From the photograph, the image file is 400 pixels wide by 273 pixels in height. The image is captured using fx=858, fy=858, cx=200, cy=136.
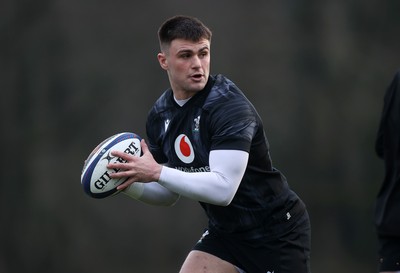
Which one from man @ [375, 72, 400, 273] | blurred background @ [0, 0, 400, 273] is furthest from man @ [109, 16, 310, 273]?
blurred background @ [0, 0, 400, 273]

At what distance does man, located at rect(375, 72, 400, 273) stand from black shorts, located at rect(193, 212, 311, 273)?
44 cm

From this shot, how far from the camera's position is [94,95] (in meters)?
11.2

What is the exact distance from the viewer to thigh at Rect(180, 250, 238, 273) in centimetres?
483

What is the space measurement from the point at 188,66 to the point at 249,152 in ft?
1.93

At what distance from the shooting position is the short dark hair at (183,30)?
479 cm

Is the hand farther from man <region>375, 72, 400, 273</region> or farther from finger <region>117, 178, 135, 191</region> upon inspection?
man <region>375, 72, 400, 273</region>

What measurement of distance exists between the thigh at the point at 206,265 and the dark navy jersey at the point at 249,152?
17cm

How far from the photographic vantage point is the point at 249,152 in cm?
466

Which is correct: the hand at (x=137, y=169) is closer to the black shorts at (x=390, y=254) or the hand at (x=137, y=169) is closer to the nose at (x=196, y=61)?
the nose at (x=196, y=61)

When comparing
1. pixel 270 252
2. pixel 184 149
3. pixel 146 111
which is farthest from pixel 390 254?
pixel 146 111

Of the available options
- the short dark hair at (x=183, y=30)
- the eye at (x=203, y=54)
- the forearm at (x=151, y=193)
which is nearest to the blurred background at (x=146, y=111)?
the forearm at (x=151, y=193)

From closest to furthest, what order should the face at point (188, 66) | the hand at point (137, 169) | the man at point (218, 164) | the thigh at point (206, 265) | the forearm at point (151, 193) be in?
1. the hand at point (137, 169)
2. the man at point (218, 164)
3. the face at point (188, 66)
4. the thigh at point (206, 265)
5. the forearm at point (151, 193)

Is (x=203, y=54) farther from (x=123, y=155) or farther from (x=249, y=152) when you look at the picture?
(x=123, y=155)

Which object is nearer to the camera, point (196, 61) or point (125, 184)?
point (125, 184)
